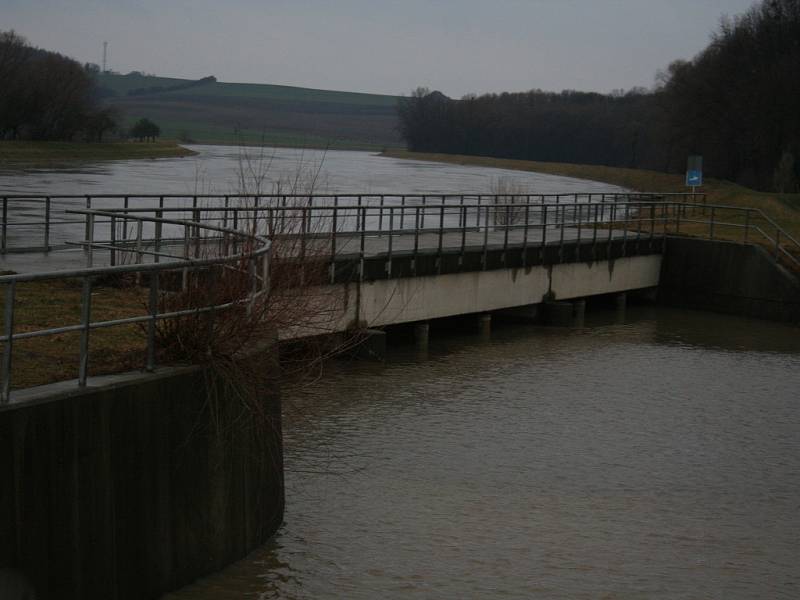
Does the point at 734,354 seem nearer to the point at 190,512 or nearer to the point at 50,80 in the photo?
the point at 190,512

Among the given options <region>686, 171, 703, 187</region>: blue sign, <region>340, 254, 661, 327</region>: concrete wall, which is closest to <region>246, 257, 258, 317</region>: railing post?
<region>340, 254, 661, 327</region>: concrete wall

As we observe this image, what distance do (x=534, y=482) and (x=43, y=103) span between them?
69484 mm

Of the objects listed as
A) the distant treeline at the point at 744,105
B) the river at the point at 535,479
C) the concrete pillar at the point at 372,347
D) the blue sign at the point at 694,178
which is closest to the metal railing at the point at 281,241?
the concrete pillar at the point at 372,347

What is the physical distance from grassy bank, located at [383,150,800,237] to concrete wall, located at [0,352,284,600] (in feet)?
94.9

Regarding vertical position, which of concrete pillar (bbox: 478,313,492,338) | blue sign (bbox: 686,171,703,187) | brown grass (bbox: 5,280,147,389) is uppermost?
blue sign (bbox: 686,171,703,187)

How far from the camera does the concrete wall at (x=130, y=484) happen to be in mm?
7730

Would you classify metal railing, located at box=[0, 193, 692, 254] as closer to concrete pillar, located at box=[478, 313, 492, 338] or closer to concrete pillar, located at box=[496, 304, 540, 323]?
concrete pillar, located at box=[478, 313, 492, 338]

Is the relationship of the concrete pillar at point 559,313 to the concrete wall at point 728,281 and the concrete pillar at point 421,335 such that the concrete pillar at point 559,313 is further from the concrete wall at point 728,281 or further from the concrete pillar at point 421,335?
the concrete wall at point 728,281

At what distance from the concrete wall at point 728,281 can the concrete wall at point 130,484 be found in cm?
2079

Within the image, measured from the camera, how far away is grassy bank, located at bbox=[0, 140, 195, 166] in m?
65.5

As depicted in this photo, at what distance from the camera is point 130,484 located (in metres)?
8.70

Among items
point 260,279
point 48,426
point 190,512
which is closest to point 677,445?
point 260,279

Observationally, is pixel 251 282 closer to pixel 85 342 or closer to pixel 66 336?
pixel 66 336

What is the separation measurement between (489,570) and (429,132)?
Answer: 16779cm
